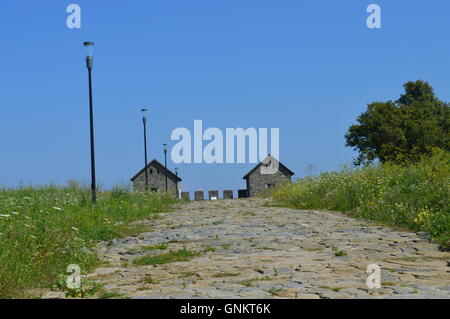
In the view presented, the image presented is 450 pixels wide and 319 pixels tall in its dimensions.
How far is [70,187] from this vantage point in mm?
19922

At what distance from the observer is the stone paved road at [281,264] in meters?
5.68

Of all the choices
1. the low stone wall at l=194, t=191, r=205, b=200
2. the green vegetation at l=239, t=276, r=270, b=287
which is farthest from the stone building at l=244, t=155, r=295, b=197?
the green vegetation at l=239, t=276, r=270, b=287

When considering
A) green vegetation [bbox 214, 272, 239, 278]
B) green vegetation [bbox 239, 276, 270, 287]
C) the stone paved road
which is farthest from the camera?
green vegetation [bbox 214, 272, 239, 278]

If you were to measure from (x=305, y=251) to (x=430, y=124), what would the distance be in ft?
136

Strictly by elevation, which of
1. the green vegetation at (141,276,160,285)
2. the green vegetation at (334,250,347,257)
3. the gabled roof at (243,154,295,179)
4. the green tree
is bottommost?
the green vegetation at (141,276,160,285)

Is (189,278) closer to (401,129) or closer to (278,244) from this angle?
(278,244)

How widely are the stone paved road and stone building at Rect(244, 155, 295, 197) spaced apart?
4405cm

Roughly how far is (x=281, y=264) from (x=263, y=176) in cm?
4950

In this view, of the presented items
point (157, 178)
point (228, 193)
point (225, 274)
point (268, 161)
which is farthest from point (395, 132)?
point (225, 274)

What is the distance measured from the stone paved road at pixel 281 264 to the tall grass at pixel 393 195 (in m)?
0.74

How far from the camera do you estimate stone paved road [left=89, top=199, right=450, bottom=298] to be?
5684 millimetres

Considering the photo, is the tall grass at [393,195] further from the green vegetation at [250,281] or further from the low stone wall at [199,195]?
the low stone wall at [199,195]

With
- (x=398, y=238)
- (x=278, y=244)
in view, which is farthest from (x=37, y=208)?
(x=398, y=238)

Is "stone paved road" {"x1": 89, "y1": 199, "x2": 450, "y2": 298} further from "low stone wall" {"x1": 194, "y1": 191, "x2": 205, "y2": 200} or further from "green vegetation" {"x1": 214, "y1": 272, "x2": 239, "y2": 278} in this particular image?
"low stone wall" {"x1": 194, "y1": 191, "x2": 205, "y2": 200}
